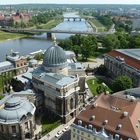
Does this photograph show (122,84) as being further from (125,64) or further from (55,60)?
(55,60)

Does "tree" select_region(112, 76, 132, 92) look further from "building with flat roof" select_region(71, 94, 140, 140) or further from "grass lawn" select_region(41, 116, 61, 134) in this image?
"grass lawn" select_region(41, 116, 61, 134)

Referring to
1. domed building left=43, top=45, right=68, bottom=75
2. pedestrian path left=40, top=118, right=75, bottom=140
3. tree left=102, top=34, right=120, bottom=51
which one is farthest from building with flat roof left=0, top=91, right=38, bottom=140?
tree left=102, top=34, right=120, bottom=51

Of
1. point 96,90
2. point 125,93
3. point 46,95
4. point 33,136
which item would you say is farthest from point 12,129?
point 96,90

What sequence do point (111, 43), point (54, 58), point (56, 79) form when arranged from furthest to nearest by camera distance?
point (111, 43) → point (54, 58) → point (56, 79)

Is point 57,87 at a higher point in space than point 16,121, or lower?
higher

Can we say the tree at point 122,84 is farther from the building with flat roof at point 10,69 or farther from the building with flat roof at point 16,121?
the building with flat roof at point 10,69

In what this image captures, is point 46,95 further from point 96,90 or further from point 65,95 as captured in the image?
point 96,90

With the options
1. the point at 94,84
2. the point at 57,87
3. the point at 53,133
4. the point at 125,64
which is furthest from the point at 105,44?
the point at 53,133
